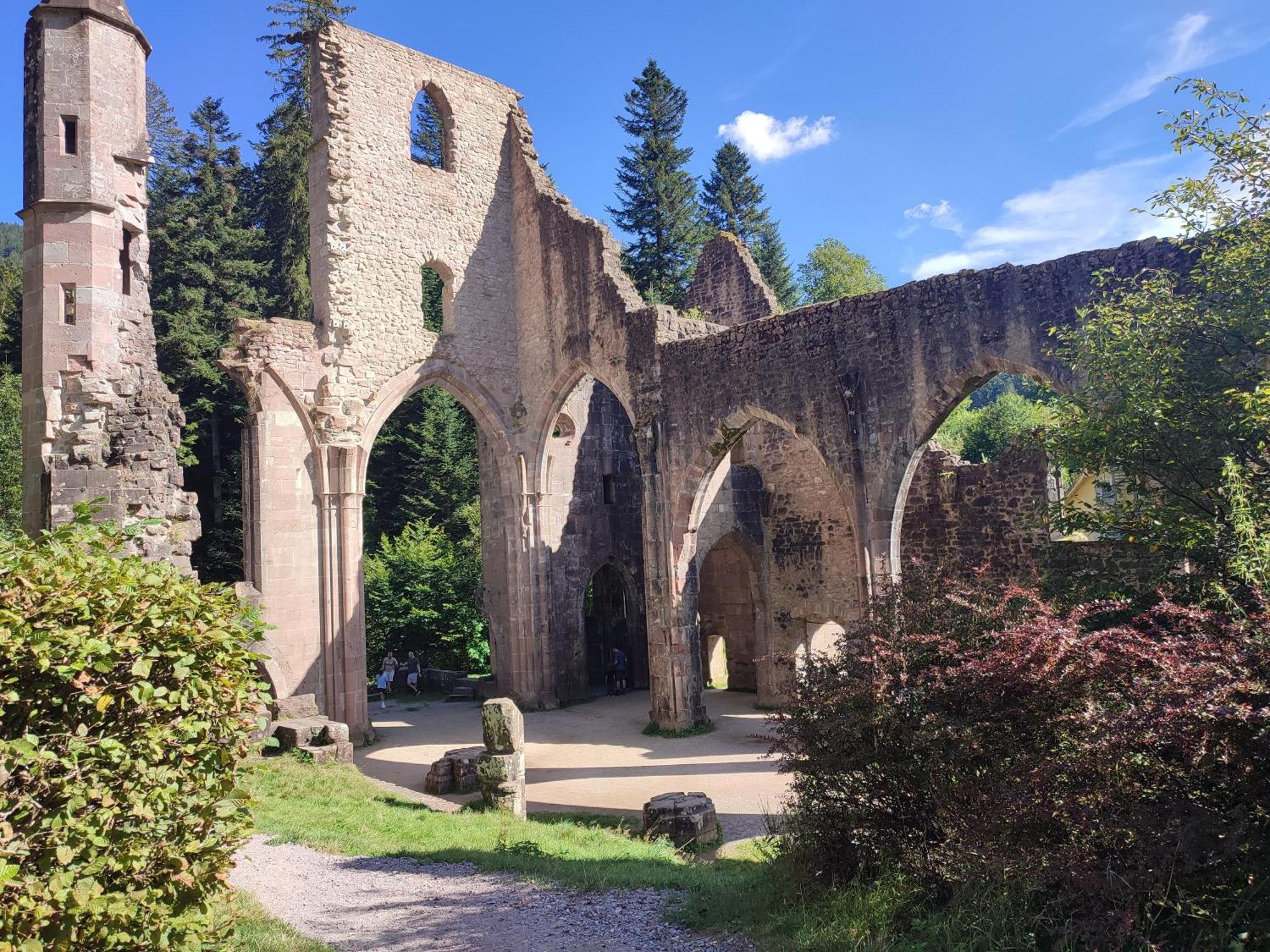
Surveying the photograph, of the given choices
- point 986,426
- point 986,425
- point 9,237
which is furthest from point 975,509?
point 9,237

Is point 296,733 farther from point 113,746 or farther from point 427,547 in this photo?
point 427,547

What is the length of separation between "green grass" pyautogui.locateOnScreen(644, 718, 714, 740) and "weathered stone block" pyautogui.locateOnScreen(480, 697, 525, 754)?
4.61 metres

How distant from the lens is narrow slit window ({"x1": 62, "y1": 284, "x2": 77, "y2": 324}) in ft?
29.0

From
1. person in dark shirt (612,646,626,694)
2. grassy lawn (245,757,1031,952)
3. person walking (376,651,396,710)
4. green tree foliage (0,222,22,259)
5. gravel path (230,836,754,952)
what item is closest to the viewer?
grassy lawn (245,757,1031,952)

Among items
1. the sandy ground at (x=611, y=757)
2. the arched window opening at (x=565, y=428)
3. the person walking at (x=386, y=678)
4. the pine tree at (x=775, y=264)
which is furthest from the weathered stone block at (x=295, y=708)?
the pine tree at (x=775, y=264)

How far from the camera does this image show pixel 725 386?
46.0 feet

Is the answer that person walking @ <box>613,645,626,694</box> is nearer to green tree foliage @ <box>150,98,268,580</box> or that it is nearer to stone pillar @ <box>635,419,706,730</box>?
stone pillar @ <box>635,419,706,730</box>

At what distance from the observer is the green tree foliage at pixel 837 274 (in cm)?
3816

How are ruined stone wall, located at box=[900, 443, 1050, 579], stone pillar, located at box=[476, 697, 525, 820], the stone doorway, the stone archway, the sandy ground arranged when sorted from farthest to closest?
1. the stone doorway
2. the stone archway
3. ruined stone wall, located at box=[900, 443, 1050, 579]
4. the sandy ground
5. stone pillar, located at box=[476, 697, 525, 820]

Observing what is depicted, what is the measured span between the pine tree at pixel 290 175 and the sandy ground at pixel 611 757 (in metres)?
14.4

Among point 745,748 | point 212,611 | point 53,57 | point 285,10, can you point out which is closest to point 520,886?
point 212,611

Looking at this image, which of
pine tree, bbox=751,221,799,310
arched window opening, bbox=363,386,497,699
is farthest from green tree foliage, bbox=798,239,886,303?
arched window opening, bbox=363,386,497,699

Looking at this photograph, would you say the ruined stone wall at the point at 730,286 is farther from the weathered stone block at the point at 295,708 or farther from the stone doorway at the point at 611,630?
the weathered stone block at the point at 295,708

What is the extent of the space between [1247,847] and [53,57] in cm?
1126
